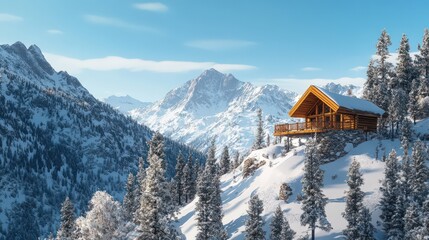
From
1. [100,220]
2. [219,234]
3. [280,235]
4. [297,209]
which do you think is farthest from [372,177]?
[100,220]

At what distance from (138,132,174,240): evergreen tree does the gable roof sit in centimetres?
3077

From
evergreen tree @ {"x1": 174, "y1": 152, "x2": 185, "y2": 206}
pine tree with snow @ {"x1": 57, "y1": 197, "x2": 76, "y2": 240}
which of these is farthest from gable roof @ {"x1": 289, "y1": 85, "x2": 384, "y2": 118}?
pine tree with snow @ {"x1": 57, "y1": 197, "x2": 76, "y2": 240}

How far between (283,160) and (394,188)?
747 inches

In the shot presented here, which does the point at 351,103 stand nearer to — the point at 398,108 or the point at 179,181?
the point at 398,108

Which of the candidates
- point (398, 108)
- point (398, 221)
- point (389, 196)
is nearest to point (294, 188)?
point (389, 196)

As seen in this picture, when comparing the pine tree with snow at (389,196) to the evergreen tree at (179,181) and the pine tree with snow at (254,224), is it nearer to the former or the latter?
the pine tree with snow at (254,224)

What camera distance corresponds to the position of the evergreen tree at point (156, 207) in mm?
29922

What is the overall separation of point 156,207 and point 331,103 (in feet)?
107

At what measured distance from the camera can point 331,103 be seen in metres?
53.6

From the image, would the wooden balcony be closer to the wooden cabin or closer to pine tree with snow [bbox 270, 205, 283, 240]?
the wooden cabin

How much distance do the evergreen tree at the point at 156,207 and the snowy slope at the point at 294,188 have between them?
684 inches

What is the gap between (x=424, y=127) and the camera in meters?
58.2

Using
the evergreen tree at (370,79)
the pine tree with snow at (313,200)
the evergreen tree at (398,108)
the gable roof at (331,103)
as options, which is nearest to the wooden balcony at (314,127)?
the gable roof at (331,103)

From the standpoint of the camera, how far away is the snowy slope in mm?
43750
